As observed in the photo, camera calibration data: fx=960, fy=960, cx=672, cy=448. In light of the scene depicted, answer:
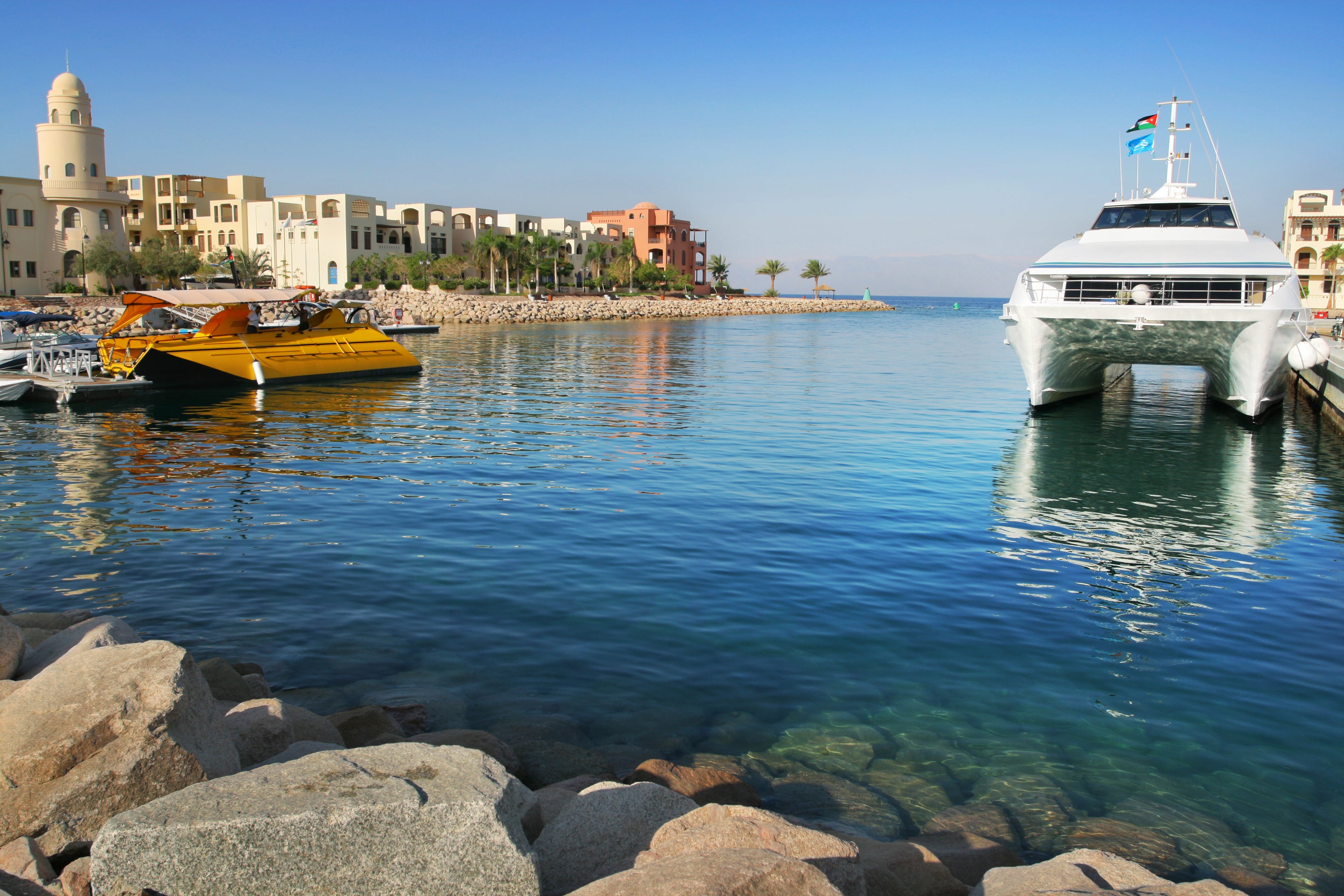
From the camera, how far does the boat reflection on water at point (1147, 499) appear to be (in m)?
9.68

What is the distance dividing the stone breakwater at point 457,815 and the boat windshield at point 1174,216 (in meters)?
19.3

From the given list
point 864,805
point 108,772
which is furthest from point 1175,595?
point 108,772

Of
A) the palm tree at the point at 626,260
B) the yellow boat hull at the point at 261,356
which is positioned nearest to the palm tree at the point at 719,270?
the palm tree at the point at 626,260

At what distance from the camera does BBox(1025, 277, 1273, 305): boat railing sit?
1739cm

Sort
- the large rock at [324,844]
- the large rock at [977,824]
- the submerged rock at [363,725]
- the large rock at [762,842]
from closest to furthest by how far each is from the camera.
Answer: the large rock at [324,844] → the large rock at [762,842] → the large rock at [977,824] → the submerged rock at [363,725]

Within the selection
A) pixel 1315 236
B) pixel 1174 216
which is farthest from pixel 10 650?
pixel 1315 236

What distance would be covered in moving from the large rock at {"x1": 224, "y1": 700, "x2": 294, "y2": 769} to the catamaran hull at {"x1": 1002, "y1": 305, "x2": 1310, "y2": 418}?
53.6 ft

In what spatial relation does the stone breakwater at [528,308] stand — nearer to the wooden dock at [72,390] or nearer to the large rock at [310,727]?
the wooden dock at [72,390]

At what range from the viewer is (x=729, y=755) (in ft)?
19.5

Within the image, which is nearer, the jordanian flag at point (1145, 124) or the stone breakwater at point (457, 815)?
the stone breakwater at point (457, 815)

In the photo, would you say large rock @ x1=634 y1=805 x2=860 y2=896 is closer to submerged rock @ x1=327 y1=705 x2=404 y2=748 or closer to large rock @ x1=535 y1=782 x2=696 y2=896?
large rock @ x1=535 y1=782 x2=696 y2=896

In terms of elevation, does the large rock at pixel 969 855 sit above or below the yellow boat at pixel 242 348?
below

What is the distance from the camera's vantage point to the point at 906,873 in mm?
4121

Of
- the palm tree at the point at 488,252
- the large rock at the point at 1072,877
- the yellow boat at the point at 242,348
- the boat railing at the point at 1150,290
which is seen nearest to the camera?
the large rock at the point at 1072,877
